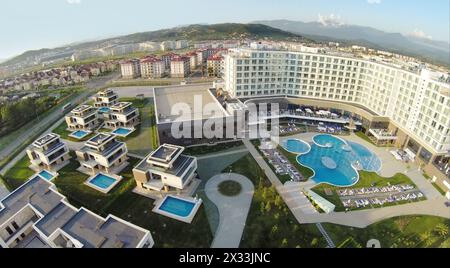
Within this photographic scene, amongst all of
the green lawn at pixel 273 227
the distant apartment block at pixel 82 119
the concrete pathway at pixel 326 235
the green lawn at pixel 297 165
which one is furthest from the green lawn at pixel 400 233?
the distant apartment block at pixel 82 119

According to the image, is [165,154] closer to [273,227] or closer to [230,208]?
[230,208]

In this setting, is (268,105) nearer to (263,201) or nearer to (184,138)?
(184,138)

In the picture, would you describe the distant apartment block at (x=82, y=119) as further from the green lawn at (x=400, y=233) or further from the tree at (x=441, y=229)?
the tree at (x=441, y=229)

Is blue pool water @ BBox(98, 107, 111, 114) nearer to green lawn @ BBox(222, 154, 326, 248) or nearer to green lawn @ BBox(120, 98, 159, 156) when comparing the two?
green lawn @ BBox(120, 98, 159, 156)

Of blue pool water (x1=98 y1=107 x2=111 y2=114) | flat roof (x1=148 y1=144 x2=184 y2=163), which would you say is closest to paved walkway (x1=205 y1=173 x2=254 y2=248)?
flat roof (x1=148 y1=144 x2=184 y2=163)
